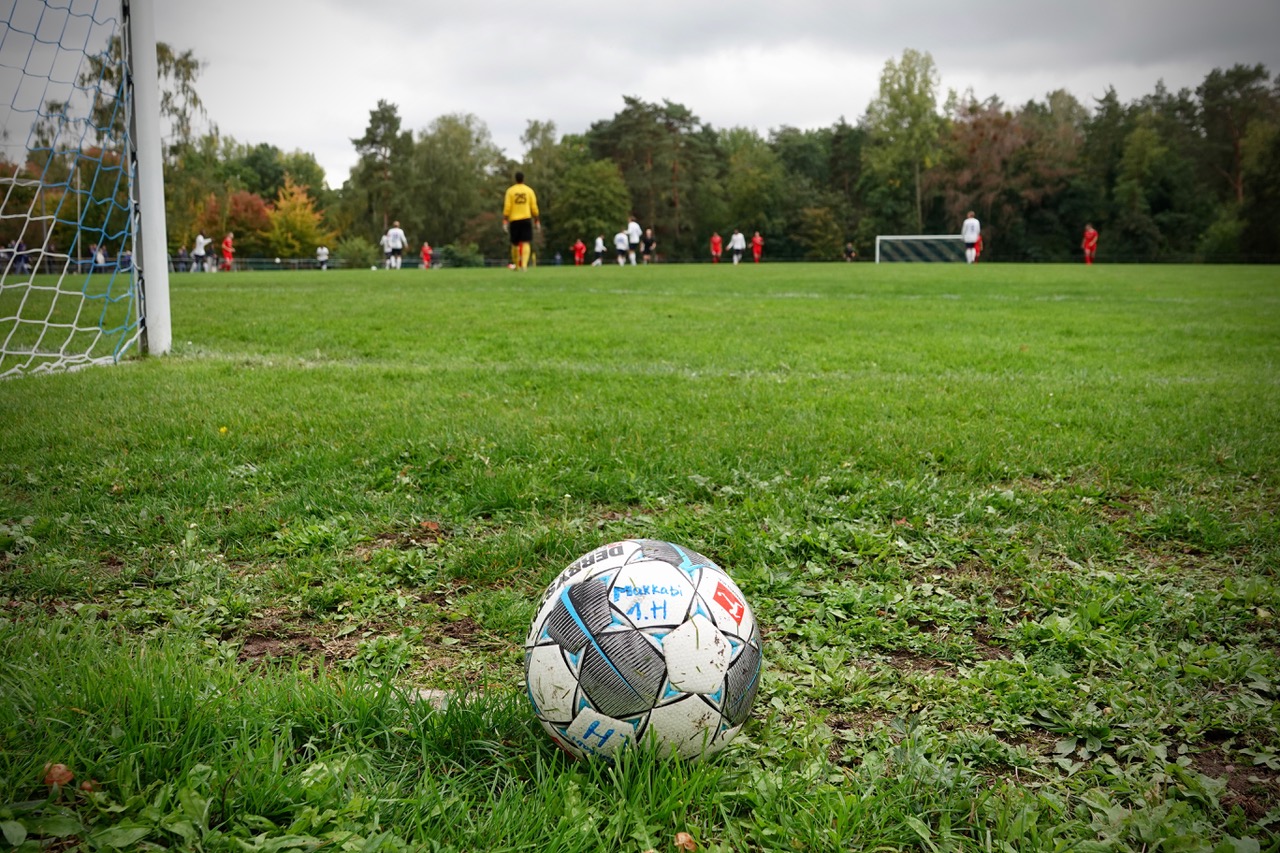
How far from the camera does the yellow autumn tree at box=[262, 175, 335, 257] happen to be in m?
65.7

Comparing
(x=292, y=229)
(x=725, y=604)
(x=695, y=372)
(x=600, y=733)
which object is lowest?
(x=600, y=733)

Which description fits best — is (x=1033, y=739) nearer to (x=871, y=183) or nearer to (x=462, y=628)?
(x=462, y=628)

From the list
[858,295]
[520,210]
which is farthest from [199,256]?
[858,295]

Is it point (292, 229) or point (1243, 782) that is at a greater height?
point (292, 229)

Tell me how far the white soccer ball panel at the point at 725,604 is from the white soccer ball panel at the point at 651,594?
0.06 metres

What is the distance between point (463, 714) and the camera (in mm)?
2580

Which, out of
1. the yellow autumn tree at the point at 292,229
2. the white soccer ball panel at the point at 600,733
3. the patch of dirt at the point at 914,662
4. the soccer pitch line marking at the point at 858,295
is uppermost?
the yellow autumn tree at the point at 292,229

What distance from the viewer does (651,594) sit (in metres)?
2.45

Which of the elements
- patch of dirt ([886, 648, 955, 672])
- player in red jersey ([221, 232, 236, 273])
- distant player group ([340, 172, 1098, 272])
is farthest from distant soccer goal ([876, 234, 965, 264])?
patch of dirt ([886, 648, 955, 672])

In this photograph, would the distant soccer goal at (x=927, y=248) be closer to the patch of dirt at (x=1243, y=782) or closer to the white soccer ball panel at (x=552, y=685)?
the patch of dirt at (x=1243, y=782)

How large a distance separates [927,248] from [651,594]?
169 feet

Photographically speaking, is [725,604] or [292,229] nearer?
[725,604]

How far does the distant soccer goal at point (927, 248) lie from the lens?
162 feet

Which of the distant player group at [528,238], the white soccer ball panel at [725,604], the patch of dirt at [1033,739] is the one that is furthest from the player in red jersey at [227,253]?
the patch of dirt at [1033,739]
